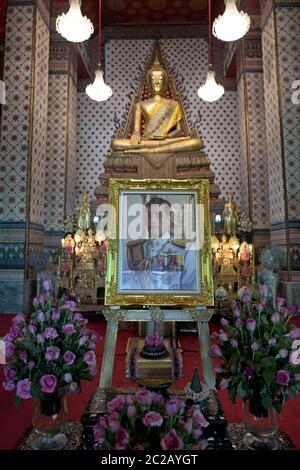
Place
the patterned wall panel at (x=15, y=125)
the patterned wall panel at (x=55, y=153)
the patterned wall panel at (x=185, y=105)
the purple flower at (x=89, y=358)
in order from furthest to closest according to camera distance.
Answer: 1. the patterned wall panel at (x=185, y=105)
2. the patterned wall panel at (x=55, y=153)
3. the patterned wall panel at (x=15, y=125)
4. the purple flower at (x=89, y=358)

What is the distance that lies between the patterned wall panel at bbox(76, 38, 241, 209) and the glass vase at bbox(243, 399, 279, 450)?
780 cm

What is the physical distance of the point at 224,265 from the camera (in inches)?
215

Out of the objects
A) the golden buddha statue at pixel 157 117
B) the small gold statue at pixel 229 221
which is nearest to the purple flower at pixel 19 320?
the small gold statue at pixel 229 221

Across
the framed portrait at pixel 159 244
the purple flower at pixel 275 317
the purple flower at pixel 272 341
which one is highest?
the framed portrait at pixel 159 244

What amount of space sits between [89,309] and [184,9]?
336 inches

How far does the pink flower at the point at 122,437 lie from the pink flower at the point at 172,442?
115 mm

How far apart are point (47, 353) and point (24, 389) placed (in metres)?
0.18

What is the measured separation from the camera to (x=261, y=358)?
1.55 meters

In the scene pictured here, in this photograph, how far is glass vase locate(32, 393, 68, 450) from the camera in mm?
1654

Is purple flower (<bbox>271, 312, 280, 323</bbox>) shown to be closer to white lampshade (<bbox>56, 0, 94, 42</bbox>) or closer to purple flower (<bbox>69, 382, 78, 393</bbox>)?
purple flower (<bbox>69, 382, 78, 393</bbox>)

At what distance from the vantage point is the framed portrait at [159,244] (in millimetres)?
2355

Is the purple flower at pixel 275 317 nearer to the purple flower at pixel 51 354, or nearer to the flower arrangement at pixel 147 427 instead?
the flower arrangement at pixel 147 427

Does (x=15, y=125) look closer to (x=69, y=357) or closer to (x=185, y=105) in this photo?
Answer: (x=185, y=105)

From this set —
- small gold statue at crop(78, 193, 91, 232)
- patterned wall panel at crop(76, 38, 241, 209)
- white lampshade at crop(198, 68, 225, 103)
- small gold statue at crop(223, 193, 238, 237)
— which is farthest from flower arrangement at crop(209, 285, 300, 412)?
patterned wall panel at crop(76, 38, 241, 209)
